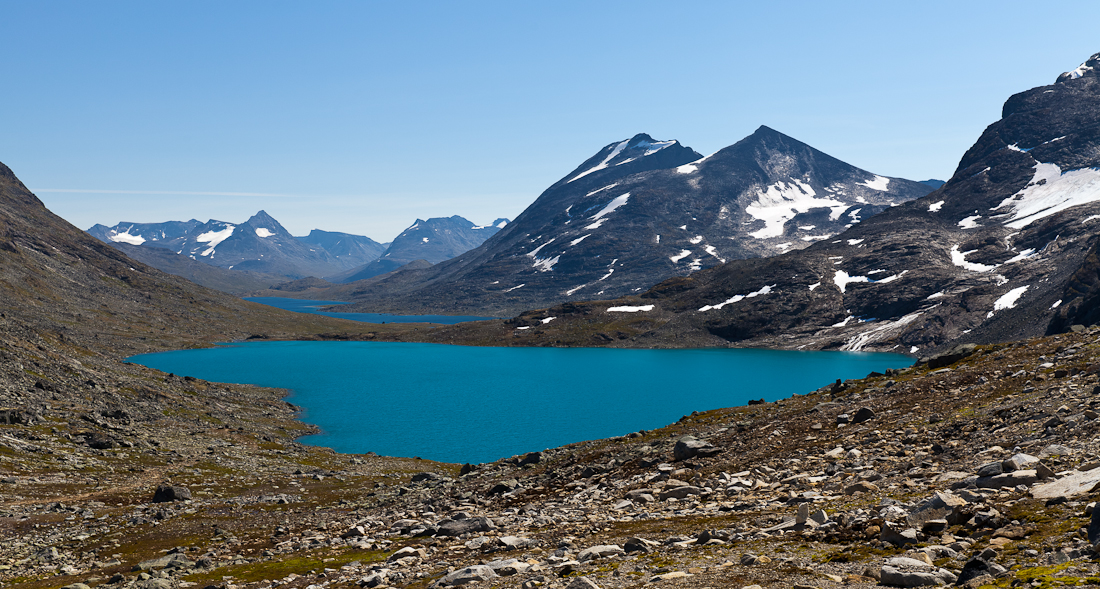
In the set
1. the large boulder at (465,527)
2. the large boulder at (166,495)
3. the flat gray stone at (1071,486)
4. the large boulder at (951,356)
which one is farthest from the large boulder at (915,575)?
the large boulder at (166,495)

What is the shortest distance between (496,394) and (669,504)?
369ft

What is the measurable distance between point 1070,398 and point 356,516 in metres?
34.2

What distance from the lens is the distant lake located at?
9369cm

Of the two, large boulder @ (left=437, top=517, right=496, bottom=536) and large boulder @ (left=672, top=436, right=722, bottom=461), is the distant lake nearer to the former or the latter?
large boulder @ (left=672, top=436, right=722, bottom=461)

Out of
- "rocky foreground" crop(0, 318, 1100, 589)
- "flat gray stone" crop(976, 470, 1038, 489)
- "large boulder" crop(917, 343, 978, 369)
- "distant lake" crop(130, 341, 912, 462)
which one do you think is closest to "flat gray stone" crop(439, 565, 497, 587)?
"rocky foreground" crop(0, 318, 1100, 589)

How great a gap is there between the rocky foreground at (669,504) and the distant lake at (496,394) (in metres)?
37.4

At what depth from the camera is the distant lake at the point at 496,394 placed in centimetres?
9369

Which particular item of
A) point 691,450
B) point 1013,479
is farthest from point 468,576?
point 691,450

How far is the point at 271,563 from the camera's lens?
82.6 ft

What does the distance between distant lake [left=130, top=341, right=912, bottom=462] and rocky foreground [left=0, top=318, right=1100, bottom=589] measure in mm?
37442

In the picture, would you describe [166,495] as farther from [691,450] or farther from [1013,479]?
[1013,479]

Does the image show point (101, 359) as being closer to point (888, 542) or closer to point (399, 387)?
point (399, 387)

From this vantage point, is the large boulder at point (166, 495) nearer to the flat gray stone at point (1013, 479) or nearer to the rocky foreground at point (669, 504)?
the rocky foreground at point (669, 504)

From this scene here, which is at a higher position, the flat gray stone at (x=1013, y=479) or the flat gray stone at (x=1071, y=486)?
the flat gray stone at (x=1071, y=486)
